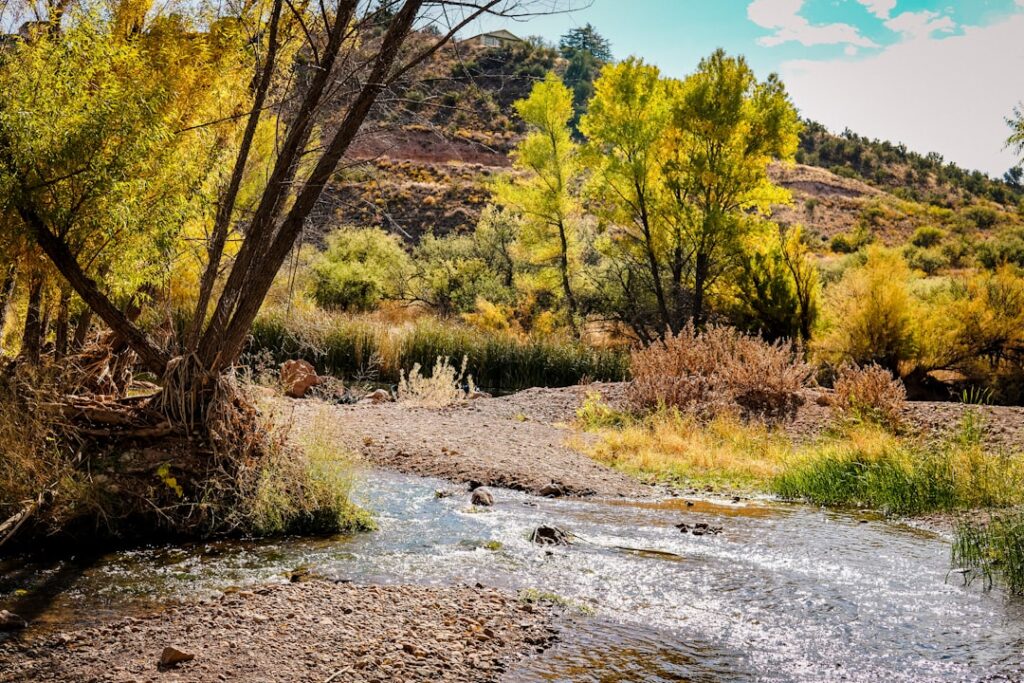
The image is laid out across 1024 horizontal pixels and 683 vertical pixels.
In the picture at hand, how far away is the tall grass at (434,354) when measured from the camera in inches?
785

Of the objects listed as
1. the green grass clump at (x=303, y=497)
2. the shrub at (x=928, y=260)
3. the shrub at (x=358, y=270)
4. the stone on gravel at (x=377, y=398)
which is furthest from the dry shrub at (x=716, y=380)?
the shrub at (x=928, y=260)

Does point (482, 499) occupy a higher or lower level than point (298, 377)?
lower

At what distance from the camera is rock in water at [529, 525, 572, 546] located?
256 inches

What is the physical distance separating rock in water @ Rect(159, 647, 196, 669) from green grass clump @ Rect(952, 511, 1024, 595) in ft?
16.4

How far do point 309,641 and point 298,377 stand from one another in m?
12.5

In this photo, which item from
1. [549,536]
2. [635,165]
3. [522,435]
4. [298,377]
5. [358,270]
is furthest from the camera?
[358,270]

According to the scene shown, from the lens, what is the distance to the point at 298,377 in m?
16.4

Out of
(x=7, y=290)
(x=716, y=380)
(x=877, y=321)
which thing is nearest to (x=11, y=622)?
(x=7, y=290)

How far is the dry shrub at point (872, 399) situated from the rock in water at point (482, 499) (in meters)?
6.03

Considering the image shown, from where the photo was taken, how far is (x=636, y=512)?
7836mm

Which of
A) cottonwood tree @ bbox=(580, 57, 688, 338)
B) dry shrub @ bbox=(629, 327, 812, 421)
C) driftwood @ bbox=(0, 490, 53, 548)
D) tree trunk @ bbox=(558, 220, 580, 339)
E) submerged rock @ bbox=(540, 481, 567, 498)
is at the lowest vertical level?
submerged rock @ bbox=(540, 481, 567, 498)

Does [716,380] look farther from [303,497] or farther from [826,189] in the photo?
[826,189]

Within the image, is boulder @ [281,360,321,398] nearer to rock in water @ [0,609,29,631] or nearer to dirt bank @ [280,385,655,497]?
dirt bank @ [280,385,655,497]

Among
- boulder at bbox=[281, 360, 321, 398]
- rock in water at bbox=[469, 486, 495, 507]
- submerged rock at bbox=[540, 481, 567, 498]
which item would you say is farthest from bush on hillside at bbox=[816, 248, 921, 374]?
rock in water at bbox=[469, 486, 495, 507]
